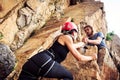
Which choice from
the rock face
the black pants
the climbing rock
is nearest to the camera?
the black pants

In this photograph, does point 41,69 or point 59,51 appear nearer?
point 41,69

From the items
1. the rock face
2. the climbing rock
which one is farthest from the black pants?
the climbing rock

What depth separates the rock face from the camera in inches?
409

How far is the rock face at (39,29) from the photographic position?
34.1 feet

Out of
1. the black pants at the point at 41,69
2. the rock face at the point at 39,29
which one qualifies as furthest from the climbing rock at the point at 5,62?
the black pants at the point at 41,69

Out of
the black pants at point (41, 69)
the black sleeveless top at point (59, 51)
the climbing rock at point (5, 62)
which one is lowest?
the climbing rock at point (5, 62)

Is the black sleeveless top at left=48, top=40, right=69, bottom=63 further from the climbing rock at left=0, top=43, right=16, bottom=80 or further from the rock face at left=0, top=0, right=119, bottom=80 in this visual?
the climbing rock at left=0, top=43, right=16, bottom=80

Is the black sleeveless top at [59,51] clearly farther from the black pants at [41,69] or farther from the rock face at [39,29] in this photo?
the rock face at [39,29]

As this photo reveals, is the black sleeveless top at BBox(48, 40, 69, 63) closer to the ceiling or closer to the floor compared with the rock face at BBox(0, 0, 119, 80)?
closer to the ceiling

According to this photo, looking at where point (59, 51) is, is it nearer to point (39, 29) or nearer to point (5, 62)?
point (5, 62)

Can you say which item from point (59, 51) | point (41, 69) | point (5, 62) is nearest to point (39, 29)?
point (5, 62)

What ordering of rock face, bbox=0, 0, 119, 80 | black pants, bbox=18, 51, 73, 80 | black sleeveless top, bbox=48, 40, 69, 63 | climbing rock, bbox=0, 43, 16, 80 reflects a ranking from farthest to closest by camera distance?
rock face, bbox=0, 0, 119, 80
climbing rock, bbox=0, 43, 16, 80
black sleeveless top, bbox=48, 40, 69, 63
black pants, bbox=18, 51, 73, 80

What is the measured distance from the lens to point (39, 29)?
46.1ft

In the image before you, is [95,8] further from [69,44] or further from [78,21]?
[69,44]
